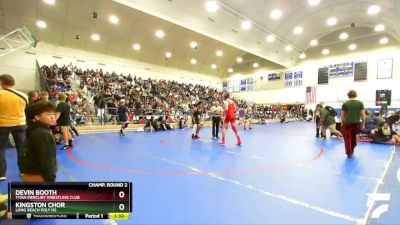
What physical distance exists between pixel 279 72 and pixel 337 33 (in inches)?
327

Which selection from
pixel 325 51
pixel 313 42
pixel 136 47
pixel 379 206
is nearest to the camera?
pixel 379 206

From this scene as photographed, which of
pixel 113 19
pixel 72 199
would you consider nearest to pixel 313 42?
pixel 113 19

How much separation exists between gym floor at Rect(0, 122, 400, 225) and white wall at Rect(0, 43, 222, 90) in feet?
45.2

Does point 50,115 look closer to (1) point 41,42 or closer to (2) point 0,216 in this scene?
(2) point 0,216

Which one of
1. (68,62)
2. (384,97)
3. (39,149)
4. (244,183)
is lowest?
(244,183)

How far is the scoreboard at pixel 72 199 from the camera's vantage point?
69.7 inches

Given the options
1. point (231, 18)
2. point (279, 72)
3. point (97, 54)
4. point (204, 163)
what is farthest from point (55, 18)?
point (279, 72)

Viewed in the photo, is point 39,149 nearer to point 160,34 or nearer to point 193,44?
point 160,34

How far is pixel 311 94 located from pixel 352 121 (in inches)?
1008

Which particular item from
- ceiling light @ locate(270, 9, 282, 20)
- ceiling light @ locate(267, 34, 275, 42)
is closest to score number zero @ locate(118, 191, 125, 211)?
ceiling light @ locate(270, 9, 282, 20)

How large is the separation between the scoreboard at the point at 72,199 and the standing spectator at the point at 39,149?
388mm

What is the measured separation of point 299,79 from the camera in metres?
30.1

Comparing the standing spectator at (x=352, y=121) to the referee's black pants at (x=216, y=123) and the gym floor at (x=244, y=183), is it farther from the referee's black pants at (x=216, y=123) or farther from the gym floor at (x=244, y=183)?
the referee's black pants at (x=216, y=123)

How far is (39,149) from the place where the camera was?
7.04 feet
